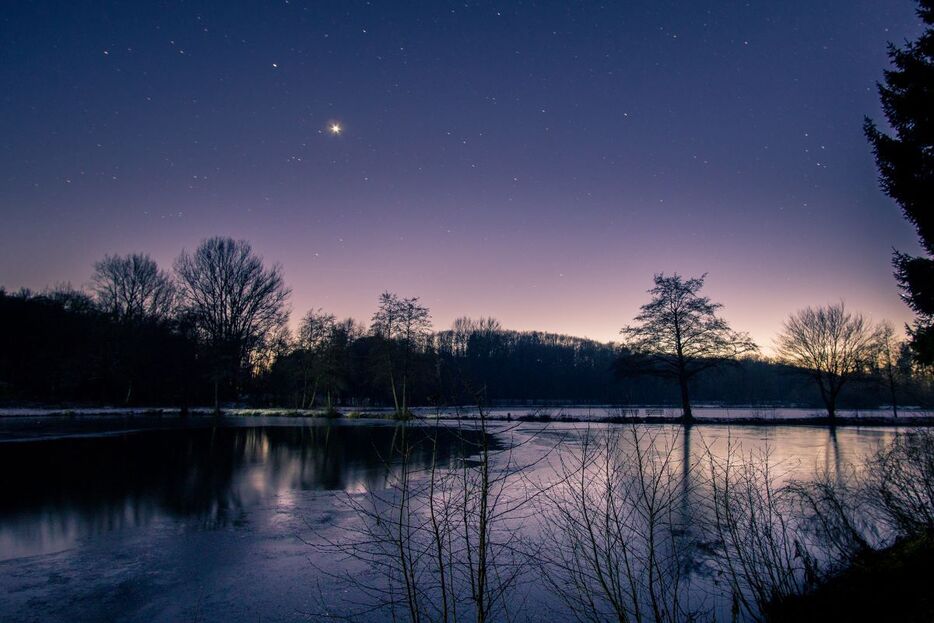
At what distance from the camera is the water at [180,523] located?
19.4 ft

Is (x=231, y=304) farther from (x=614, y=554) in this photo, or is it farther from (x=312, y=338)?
Answer: (x=614, y=554)

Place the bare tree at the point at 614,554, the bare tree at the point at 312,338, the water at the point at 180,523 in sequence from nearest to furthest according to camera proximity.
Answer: the bare tree at the point at 614,554 < the water at the point at 180,523 < the bare tree at the point at 312,338

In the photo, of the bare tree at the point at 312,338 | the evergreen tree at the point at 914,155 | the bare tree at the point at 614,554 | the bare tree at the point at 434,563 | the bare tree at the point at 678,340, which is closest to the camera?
the bare tree at the point at 434,563

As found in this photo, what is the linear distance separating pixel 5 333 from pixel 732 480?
2732 inches

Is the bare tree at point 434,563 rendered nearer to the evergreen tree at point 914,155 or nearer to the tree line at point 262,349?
the evergreen tree at point 914,155

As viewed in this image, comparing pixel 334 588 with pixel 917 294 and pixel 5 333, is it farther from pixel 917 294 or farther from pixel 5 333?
pixel 5 333

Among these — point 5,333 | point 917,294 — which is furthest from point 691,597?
point 5,333

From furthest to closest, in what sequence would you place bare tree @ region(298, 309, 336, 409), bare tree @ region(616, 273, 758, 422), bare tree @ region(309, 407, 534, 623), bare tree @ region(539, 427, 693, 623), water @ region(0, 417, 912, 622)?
bare tree @ region(298, 309, 336, 409)
bare tree @ region(616, 273, 758, 422)
water @ region(0, 417, 912, 622)
bare tree @ region(539, 427, 693, 623)
bare tree @ region(309, 407, 534, 623)

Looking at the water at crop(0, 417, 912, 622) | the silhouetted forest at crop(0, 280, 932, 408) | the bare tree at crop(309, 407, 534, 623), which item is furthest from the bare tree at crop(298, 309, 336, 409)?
the bare tree at crop(309, 407, 534, 623)

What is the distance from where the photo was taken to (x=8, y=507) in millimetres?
10305

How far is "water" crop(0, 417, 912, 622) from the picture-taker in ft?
19.4

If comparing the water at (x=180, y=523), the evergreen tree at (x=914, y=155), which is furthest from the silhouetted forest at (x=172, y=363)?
the evergreen tree at (x=914, y=155)

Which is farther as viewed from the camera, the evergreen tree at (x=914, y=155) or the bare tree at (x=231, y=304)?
the bare tree at (x=231, y=304)

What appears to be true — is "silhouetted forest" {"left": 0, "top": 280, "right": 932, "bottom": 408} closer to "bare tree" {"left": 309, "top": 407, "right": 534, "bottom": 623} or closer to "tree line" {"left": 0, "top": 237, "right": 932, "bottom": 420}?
"tree line" {"left": 0, "top": 237, "right": 932, "bottom": 420}
